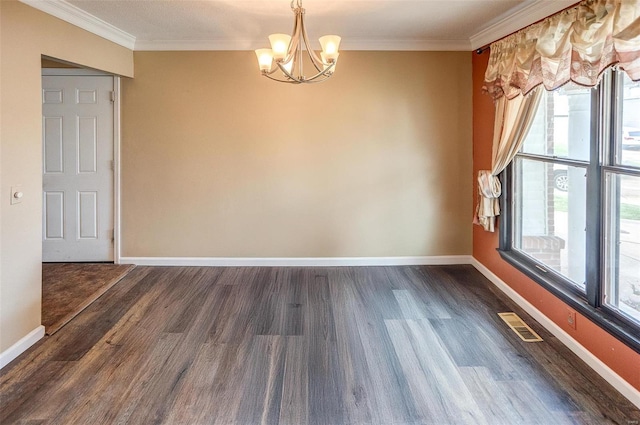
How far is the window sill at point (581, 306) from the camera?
94.7 inches

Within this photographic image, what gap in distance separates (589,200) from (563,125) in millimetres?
734

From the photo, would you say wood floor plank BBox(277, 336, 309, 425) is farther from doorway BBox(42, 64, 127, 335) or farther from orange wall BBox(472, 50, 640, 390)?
doorway BBox(42, 64, 127, 335)

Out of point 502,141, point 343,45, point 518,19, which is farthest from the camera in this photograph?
point 343,45

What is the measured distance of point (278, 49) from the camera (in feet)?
8.95

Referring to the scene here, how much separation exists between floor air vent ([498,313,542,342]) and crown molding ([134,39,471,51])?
3014mm

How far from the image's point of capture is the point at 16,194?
2.84 m

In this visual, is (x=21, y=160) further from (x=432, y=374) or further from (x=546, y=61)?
(x=546, y=61)

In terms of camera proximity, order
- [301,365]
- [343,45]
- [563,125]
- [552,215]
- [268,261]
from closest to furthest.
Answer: [301,365], [563,125], [552,215], [343,45], [268,261]

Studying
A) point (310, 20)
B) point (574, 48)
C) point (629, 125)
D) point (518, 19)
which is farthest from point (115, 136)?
point (629, 125)

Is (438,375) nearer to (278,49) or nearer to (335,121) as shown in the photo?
(278,49)

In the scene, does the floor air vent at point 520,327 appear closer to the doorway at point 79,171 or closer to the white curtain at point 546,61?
the white curtain at point 546,61

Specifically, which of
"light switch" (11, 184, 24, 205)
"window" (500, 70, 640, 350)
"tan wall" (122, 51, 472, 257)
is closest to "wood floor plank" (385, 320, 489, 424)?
"window" (500, 70, 640, 350)

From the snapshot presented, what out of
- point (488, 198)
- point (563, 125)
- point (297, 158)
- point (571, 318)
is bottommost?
point (571, 318)

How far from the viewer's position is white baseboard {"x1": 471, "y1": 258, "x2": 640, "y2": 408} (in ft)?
7.79
